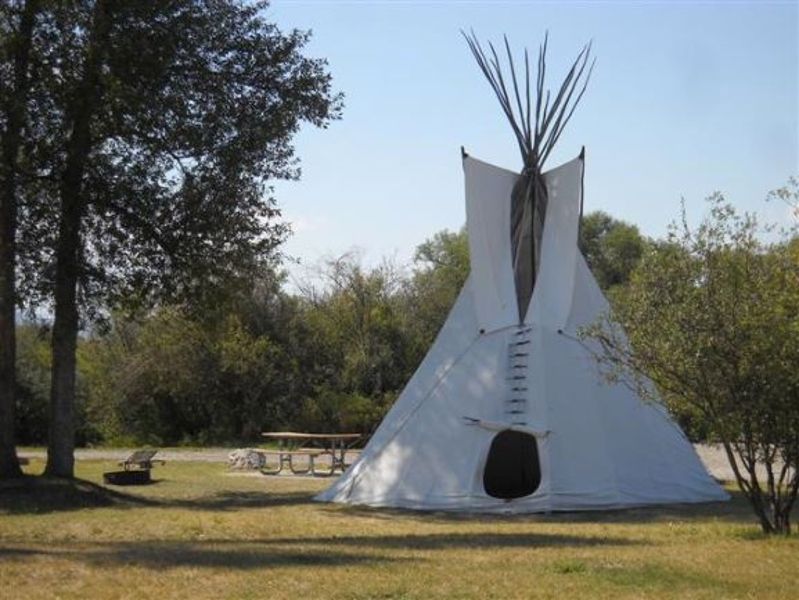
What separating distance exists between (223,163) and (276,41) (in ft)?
8.60

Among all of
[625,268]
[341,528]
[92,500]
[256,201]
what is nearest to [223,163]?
[256,201]

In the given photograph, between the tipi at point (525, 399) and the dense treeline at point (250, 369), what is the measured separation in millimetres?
19806

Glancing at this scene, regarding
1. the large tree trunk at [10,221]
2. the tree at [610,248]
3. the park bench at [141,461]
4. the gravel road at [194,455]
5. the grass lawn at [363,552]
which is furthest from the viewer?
the tree at [610,248]

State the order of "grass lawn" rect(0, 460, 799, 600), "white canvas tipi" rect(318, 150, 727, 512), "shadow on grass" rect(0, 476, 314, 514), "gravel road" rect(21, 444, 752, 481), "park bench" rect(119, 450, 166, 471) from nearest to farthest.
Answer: "grass lawn" rect(0, 460, 799, 600), "white canvas tipi" rect(318, 150, 727, 512), "shadow on grass" rect(0, 476, 314, 514), "park bench" rect(119, 450, 166, 471), "gravel road" rect(21, 444, 752, 481)

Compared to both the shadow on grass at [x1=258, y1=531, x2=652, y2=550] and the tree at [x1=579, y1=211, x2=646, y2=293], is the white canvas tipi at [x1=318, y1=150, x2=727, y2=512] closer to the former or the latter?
the shadow on grass at [x1=258, y1=531, x2=652, y2=550]

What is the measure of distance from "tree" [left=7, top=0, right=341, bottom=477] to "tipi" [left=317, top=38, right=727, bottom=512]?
155 inches

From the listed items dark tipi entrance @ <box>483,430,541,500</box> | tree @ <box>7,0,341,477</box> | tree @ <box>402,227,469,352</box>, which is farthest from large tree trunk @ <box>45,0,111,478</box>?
tree @ <box>402,227,469,352</box>

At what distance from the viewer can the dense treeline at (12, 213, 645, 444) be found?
40125mm

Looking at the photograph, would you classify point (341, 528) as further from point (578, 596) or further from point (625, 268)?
point (625, 268)

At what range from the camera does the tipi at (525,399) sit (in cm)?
1673

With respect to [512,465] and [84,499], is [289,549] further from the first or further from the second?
[512,465]

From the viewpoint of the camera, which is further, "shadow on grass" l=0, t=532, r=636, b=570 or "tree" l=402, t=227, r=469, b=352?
"tree" l=402, t=227, r=469, b=352

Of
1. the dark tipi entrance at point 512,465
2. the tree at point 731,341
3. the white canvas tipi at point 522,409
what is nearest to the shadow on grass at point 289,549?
the tree at point 731,341

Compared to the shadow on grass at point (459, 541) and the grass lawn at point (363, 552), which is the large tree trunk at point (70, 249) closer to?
the grass lawn at point (363, 552)
